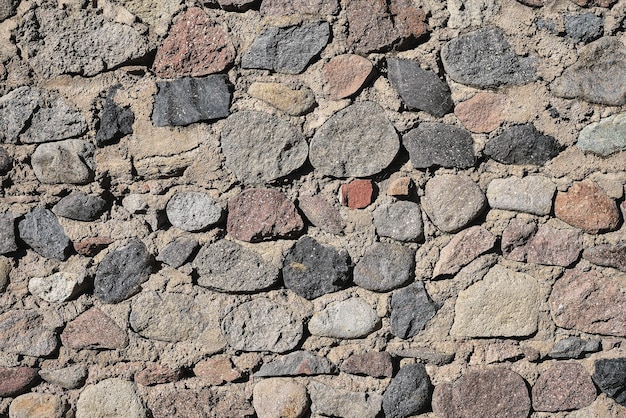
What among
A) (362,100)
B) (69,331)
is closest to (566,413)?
(362,100)

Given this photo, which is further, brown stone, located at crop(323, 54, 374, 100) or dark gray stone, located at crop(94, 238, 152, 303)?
dark gray stone, located at crop(94, 238, 152, 303)

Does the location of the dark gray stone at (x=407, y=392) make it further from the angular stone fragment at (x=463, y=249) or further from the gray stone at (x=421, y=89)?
the gray stone at (x=421, y=89)

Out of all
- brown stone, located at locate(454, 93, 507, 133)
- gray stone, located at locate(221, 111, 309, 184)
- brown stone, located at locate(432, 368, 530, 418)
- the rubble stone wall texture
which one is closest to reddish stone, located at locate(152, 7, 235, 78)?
the rubble stone wall texture

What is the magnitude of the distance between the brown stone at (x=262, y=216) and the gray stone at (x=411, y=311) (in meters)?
0.33

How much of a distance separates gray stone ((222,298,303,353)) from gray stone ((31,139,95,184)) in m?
0.56

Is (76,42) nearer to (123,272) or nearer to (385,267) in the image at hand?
(123,272)

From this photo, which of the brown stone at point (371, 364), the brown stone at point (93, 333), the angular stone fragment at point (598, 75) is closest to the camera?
the angular stone fragment at point (598, 75)

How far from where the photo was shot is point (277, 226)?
185cm

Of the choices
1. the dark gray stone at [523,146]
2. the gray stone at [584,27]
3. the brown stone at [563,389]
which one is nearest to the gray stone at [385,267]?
the dark gray stone at [523,146]

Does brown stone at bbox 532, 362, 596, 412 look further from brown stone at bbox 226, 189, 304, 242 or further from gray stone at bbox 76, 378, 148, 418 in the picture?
gray stone at bbox 76, 378, 148, 418

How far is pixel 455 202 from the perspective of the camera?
1.79m

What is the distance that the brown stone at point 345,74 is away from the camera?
1.80 meters

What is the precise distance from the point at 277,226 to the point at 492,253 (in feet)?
1.85

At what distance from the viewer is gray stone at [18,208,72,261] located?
6.38 feet
